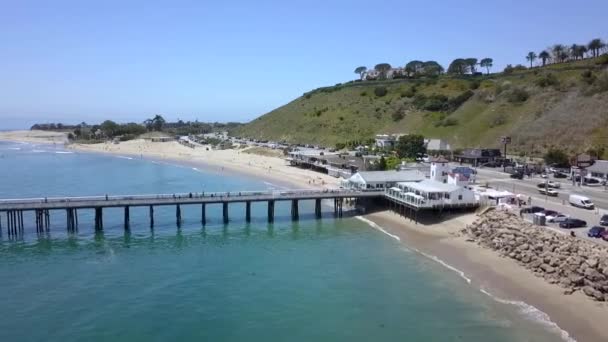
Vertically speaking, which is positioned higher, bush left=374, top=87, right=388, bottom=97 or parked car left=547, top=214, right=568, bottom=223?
bush left=374, top=87, right=388, bottom=97

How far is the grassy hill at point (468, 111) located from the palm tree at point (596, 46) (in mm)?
17791

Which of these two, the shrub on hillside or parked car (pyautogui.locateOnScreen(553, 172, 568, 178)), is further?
the shrub on hillside

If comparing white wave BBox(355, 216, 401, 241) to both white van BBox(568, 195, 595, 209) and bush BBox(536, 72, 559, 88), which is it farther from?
bush BBox(536, 72, 559, 88)

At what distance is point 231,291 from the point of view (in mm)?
33375

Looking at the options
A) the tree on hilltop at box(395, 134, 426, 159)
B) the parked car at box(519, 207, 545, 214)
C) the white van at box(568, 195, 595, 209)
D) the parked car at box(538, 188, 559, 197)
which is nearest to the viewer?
the parked car at box(519, 207, 545, 214)

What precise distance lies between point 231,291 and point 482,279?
1682cm

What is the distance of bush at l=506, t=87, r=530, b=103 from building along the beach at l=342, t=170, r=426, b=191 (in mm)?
60642

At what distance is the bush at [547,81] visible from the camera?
4306 inches

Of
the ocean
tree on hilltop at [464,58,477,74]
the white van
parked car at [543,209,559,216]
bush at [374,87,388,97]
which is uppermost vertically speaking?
tree on hilltop at [464,58,477,74]

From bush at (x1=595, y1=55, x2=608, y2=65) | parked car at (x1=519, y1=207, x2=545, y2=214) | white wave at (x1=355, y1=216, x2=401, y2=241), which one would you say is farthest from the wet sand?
bush at (x1=595, y1=55, x2=608, y2=65)

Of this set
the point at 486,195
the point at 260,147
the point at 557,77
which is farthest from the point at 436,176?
the point at 260,147

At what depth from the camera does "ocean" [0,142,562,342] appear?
2738cm

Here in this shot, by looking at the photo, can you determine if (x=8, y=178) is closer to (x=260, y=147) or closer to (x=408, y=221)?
(x=260, y=147)

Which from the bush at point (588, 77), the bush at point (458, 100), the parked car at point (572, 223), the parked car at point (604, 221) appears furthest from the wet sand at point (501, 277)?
the bush at point (458, 100)
